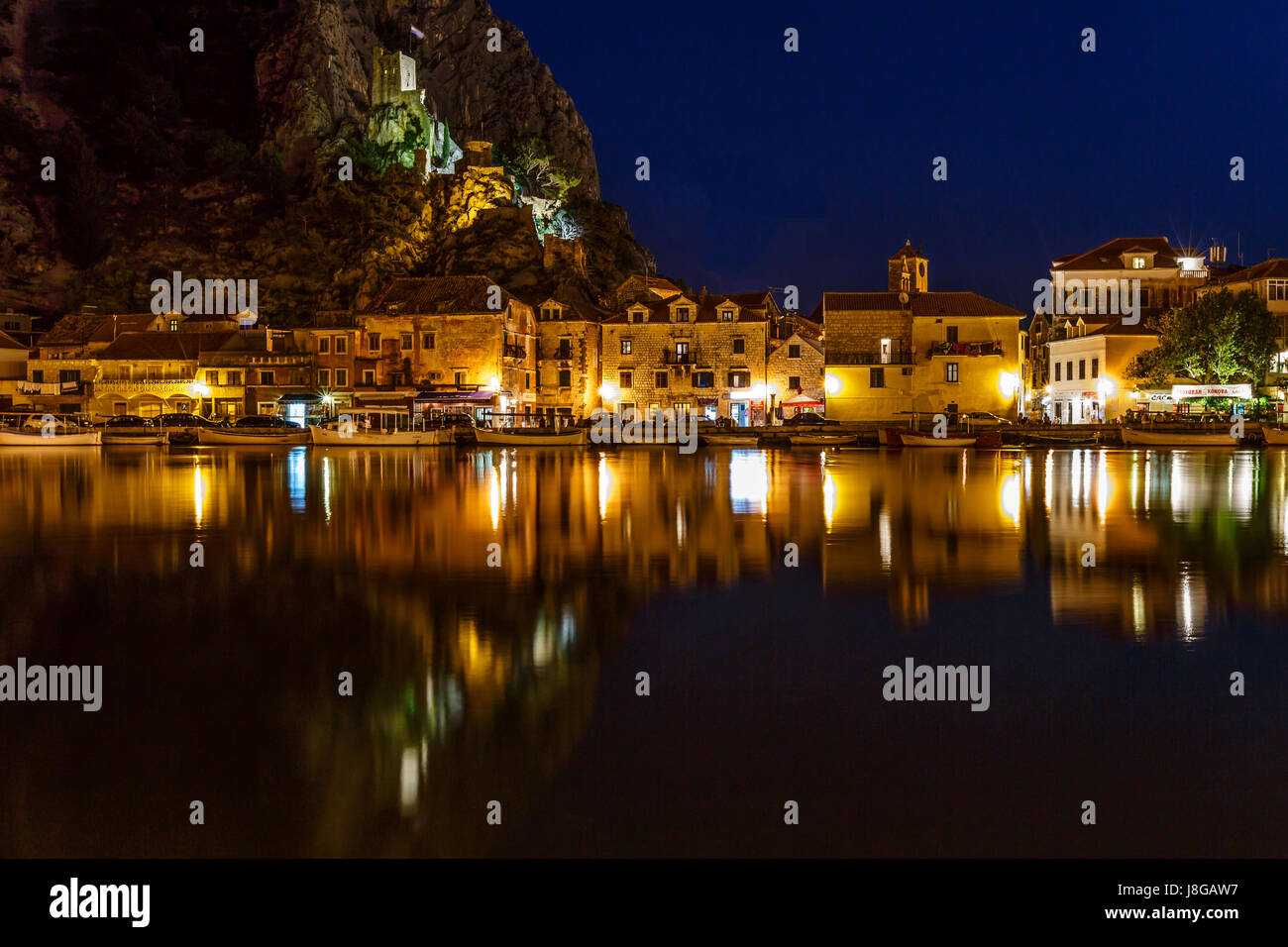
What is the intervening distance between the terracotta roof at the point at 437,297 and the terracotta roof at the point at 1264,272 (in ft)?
133

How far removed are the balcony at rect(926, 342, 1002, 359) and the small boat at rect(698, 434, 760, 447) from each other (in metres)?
11.7

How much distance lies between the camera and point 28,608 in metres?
10.2

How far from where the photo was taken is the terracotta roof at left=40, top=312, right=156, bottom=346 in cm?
7048

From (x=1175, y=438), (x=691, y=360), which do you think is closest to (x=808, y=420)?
(x=691, y=360)

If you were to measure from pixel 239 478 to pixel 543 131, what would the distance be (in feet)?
264

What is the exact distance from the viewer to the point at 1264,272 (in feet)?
184

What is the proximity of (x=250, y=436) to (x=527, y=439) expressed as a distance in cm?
1400

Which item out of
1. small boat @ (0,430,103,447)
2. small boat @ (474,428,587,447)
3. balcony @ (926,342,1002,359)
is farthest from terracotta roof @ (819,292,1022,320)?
small boat @ (0,430,103,447)

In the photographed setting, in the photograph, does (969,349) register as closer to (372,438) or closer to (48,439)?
(372,438)

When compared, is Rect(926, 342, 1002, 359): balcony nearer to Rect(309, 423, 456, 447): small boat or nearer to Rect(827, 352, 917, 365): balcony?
Rect(827, 352, 917, 365): balcony

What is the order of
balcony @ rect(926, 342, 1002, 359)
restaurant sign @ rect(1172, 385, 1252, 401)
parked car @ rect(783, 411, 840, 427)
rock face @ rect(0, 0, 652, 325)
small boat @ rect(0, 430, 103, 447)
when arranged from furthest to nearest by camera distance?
rock face @ rect(0, 0, 652, 325) < balcony @ rect(926, 342, 1002, 359) < parked car @ rect(783, 411, 840, 427) < small boat @ rect(0, 430, 103, 447) < restaurant sign @ rect(1172, 385, 1252, 401)

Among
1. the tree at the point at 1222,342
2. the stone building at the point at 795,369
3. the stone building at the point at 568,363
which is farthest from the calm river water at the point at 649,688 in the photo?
the stone building at the point at 568,363

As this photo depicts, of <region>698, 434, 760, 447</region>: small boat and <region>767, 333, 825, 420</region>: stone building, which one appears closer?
<region>698, 434, 760, 447</region>: small boat
